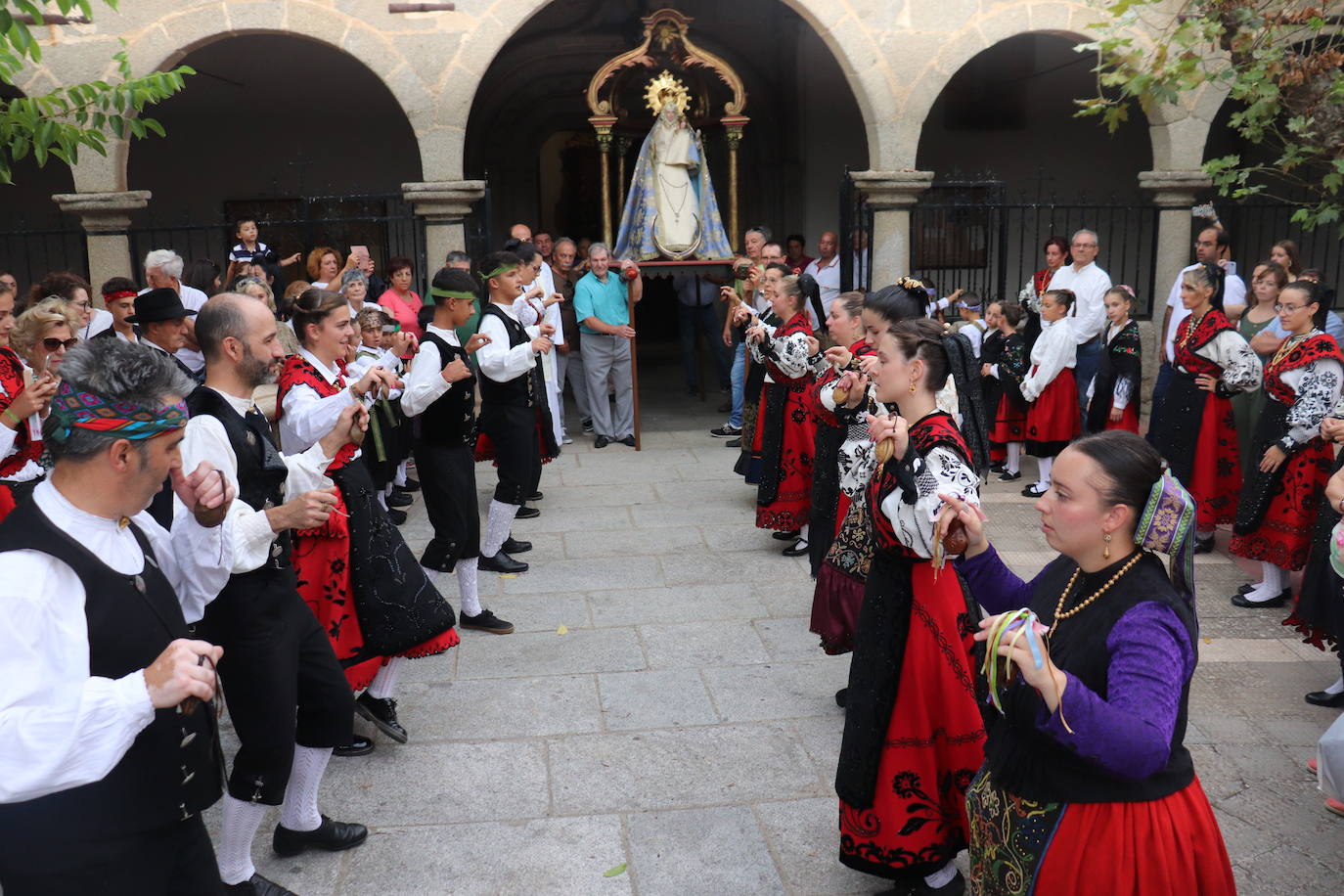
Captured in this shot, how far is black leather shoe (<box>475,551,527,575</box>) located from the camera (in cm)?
649

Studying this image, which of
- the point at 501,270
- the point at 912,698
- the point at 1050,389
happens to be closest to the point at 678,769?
→ the point at 912,698

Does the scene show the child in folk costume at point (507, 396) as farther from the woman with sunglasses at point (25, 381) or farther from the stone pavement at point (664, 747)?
the woman with sunglasses at point (25, 381)

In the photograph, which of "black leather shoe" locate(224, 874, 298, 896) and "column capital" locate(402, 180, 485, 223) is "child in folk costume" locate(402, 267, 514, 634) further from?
"column capital" locate(402, 180, 485, 223)

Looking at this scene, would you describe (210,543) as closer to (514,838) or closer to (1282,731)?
(514,838)

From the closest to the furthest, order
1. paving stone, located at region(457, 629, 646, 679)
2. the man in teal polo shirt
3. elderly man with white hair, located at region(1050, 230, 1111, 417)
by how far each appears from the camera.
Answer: paving stone, located at region(457, 629, 646, 679) < elderly man with white hair, located at region(1050, 230, 1111, 417) < the man in teal polo shirt

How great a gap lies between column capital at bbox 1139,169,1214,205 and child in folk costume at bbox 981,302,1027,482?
2988 mm

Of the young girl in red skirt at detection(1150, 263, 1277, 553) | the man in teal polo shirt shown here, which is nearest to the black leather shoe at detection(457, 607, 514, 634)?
the young girl in red skirt at detection(1150, 263, 1277, 553)

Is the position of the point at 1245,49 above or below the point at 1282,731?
above

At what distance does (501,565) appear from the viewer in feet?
21.3

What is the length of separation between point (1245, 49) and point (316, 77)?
935cm

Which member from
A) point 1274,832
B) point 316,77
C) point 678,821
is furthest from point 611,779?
point 316,77

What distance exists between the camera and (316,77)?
41.0ft

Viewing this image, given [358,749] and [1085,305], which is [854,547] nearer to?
[358,749]

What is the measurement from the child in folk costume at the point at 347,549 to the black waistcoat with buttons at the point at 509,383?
1.84 meters
